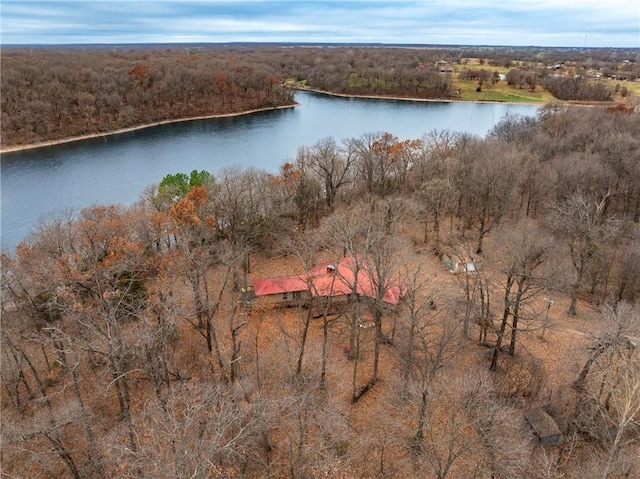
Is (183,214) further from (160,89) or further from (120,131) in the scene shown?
(160,89)

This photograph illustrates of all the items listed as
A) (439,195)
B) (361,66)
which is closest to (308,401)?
(439,195)

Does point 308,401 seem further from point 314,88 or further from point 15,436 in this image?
point 314,88

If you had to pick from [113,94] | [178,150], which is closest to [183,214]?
[178,150]

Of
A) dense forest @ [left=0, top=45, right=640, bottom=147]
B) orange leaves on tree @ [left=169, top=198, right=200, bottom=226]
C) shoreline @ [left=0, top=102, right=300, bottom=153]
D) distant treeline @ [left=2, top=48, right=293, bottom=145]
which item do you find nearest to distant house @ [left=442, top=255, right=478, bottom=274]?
orange leaves on tree @ [left=169, top=198, right=200, bottom=226]

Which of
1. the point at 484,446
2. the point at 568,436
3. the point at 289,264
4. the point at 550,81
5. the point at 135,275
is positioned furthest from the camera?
the point at 550,81

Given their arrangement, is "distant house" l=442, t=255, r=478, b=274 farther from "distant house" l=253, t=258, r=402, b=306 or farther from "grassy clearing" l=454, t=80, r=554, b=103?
"grassy clearing" l=454, t=80, r=554, b=103

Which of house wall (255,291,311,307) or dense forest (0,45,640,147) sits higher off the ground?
dense forest (0,45,640,147)
